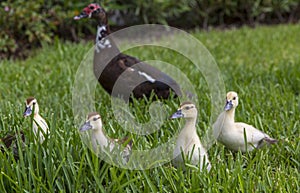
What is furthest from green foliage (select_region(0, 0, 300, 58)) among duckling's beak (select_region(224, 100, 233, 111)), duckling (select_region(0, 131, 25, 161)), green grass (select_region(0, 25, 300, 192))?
duckling's beak (select_region(224, 100, 233, 111))

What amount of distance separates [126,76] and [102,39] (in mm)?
409

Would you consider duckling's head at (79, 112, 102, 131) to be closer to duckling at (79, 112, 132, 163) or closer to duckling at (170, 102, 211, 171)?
duckling at (79, 112, 132, 163)

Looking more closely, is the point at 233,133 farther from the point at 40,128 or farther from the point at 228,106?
the point at 40,128

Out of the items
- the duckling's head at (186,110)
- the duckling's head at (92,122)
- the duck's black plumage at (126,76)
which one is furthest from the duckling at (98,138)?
the duck's black plumage at (126,76)

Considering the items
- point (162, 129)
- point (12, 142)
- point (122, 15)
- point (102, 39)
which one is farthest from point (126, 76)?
point (122, 15)

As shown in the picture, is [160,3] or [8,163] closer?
[8,163]

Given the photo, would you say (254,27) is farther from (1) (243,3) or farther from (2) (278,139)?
(2) (278,139)

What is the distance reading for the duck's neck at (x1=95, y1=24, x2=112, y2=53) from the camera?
4254 mm

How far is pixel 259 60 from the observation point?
6.18m

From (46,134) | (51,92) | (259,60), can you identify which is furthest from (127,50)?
(46,134)

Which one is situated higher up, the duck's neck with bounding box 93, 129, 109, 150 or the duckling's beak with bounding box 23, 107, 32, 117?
the duckling's beak with bounding box 23, 107, 32, 117

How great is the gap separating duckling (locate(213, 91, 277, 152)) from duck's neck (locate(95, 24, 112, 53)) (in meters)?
1.46

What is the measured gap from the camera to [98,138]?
2.81 m

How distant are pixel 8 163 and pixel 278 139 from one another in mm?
1735
